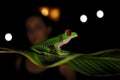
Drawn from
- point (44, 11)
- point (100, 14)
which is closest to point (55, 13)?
point (44, 11)

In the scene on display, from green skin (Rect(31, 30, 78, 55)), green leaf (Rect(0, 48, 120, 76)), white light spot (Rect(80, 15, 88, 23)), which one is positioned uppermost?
white light spot (Rect(80, 15, 88, 23))

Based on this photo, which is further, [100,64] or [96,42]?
[96,42]

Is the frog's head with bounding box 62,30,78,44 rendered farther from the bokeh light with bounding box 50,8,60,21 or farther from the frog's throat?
the bokeh light with bounding box 50,8,60,21

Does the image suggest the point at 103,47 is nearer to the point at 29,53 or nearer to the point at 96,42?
the point at 96,42

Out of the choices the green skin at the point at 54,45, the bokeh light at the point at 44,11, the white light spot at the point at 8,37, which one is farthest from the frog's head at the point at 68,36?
the white light spot at the point at 8,37

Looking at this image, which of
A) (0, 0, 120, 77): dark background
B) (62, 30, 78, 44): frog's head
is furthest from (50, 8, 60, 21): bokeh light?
(62, 30, 78, 44): frog's head

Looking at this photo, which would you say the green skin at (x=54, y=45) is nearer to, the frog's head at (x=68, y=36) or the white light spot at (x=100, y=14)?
the frog's head at (x=68, y=36)

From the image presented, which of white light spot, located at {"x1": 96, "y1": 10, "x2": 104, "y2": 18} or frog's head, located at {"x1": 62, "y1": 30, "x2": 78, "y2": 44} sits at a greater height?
white light spot, located at {"x1": 96, "y1": 10, "x2": 104, "y2": 18}

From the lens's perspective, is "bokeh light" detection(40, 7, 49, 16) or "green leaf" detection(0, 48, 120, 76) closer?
"green leaf" detection(0, 48, 120, 76)

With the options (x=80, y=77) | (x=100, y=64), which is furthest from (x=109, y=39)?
(x=80, y=77)
